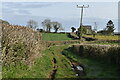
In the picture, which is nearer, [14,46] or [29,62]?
[14,46]

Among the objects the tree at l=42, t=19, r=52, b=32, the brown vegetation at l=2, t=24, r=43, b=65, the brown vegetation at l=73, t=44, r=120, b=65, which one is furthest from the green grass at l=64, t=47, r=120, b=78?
the tree at l=42, t=19, r=52, b=32

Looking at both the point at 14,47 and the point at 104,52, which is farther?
the point at 104,52

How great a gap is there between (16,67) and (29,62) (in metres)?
1.61

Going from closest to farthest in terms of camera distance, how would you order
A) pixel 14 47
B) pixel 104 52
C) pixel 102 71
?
pixel 14 47 → pixel 102 71 → pixel 104 52

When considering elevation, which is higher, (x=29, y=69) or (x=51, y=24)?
(x=51, y=24)

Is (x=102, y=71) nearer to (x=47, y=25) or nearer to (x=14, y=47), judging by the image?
(x=14, y=47)

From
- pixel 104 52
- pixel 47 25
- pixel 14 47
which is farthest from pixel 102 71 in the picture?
pixel 47 25

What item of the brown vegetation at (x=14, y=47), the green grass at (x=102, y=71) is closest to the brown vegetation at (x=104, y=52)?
the green grass at (x=102, y=71)

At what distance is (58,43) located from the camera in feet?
148

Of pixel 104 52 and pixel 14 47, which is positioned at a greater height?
pixel 14 47

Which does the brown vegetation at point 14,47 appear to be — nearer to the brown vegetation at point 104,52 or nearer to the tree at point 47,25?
the brown vegetation at point 104,52

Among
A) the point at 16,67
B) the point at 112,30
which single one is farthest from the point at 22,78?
the point at 112,30

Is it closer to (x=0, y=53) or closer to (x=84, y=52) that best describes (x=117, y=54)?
(x=84, y=52)

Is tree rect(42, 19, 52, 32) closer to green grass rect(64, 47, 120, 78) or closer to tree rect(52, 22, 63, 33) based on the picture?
tree rect(52, 22, 63, 33)
